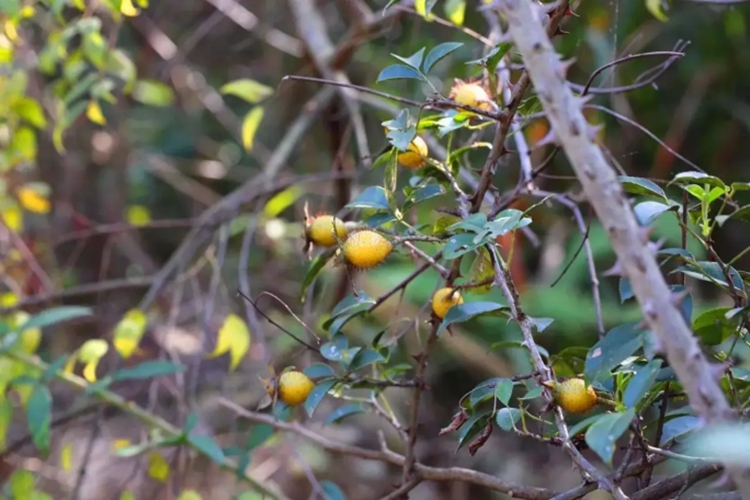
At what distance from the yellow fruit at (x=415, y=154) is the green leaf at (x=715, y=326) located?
29cm

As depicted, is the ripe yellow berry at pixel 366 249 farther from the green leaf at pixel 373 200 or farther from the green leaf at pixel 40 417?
the green leaf at pixel 40 417

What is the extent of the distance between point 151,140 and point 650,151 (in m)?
1.81

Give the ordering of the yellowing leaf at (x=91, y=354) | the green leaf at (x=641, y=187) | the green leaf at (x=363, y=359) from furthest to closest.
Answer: the yellowing leaf at (x=91, y=354), the green leaf at (x=363, y=359), the green leaf at (x=641, y=187)

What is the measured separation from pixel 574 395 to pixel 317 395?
245 mm

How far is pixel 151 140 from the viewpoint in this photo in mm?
3068

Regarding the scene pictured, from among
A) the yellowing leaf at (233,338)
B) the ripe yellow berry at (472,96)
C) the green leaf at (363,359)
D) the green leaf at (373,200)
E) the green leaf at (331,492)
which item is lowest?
the green leaf at (331,492)

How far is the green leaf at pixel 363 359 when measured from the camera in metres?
0.80

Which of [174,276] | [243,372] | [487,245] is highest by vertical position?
[487,245]

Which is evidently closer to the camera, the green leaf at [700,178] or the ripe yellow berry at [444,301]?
the green leaf at [700,178]

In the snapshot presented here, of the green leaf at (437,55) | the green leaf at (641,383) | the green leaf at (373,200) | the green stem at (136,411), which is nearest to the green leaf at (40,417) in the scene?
the green stem at (136,411)

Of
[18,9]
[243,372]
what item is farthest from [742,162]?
[18,9]

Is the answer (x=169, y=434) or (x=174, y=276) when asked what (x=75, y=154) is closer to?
(x=174, y=276)

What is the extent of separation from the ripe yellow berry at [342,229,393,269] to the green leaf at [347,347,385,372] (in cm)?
13

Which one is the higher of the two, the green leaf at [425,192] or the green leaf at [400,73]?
the green leaf at [400,73]
